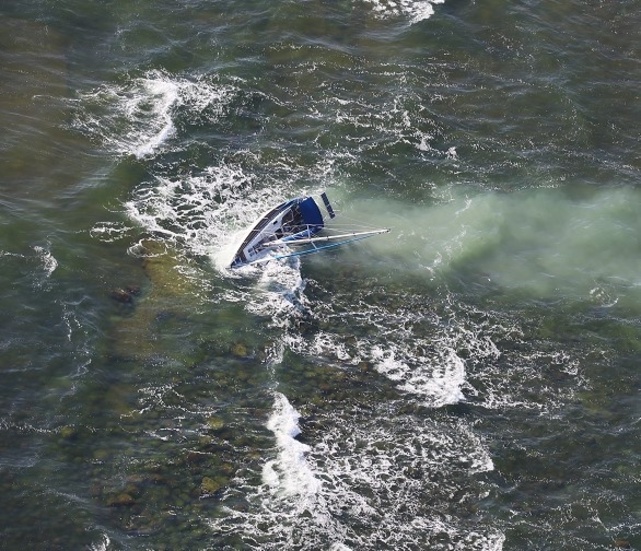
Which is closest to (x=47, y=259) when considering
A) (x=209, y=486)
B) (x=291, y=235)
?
(x=291, y=235)

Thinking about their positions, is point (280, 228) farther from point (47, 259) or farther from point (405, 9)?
point (405, 9)

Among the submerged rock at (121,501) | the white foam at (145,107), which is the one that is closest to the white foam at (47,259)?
the white foam at (145,107)

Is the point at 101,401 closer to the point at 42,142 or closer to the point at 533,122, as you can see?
the point at 42,142

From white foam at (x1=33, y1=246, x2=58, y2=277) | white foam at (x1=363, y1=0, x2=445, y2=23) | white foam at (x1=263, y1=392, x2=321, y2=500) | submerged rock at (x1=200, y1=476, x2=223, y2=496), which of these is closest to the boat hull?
white foam at (x1=33, y1=246, x2=58, y2=277)

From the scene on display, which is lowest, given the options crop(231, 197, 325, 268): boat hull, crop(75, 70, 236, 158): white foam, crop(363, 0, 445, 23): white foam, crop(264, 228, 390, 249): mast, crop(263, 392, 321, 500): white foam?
crop(263, 392, 321, 500): white foam

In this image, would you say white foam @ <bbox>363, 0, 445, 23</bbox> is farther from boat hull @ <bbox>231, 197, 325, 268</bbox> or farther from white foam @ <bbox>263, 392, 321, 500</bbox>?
white foam @ <bbox>263, 392, 321, 500</bbox>

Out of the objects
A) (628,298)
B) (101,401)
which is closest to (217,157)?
(101,401)

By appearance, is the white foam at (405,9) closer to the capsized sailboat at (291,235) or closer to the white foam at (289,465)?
the capsized sailboat at (291,235)
